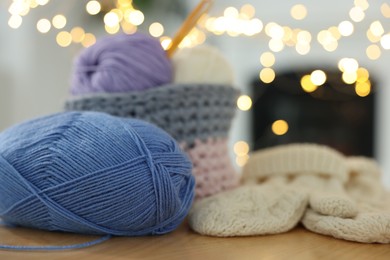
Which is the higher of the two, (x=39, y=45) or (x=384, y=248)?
(x=384, y=248)

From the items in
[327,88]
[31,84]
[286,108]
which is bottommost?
[31,84]

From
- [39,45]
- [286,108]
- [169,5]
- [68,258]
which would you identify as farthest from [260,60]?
[68,258]

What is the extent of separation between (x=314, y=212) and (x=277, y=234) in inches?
2.5

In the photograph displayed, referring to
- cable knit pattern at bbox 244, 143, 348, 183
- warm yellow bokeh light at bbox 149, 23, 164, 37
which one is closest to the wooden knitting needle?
cable knit pattern at bbox 244, 143, 348, 183

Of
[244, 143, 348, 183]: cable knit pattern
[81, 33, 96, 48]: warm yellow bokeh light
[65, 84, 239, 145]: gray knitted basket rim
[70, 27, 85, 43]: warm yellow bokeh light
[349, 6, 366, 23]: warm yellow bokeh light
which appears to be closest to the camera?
[65, 84, 239, 145]: gray knitted basket rim

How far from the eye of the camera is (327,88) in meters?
2.95

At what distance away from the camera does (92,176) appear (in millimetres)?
557

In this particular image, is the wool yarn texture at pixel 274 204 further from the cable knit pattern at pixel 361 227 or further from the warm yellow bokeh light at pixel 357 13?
the warm yellow bokeh light at pixel 357 13

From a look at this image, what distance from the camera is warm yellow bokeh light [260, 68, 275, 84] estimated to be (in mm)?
3055

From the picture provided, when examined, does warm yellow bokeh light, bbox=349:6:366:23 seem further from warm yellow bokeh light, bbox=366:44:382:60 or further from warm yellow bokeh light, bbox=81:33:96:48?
warm yellow bokeh light, bbox=81:33:96:48

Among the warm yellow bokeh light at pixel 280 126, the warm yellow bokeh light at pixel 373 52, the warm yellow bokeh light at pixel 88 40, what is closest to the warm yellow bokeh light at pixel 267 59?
the warm yellow bokeh light at pixel 280 126

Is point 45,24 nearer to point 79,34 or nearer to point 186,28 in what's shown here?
point 79,34

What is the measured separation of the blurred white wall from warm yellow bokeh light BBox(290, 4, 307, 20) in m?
0.03

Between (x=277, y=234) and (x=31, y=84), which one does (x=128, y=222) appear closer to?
(x=277, y=234)
